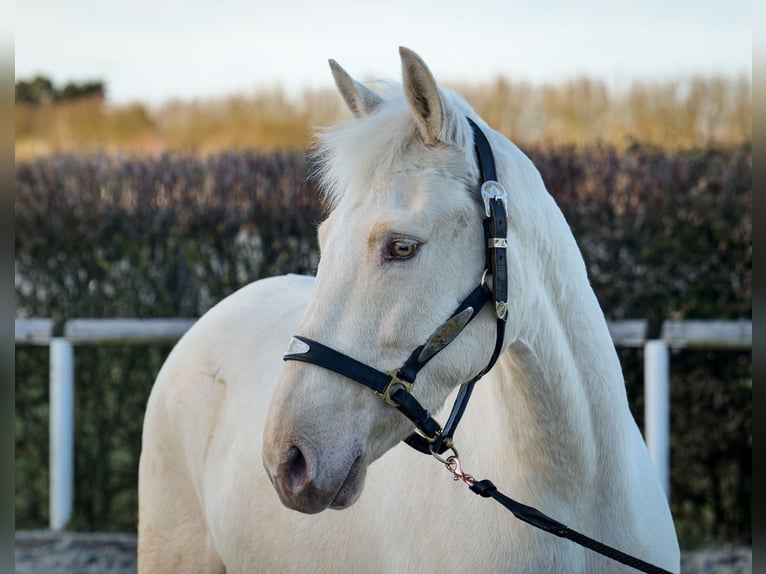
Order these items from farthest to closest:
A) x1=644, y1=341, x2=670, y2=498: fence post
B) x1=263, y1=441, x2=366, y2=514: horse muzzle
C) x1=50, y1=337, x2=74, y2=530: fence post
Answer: x1=50, y1=337, x2=74, y2=530: fence post < x1=644, y1=341, x2=670, y2=498: fence post < x1=263, y1=441, x2=366, y2=514: horse muzzle

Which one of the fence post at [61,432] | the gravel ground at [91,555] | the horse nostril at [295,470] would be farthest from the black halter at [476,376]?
the fence post at [61,432]

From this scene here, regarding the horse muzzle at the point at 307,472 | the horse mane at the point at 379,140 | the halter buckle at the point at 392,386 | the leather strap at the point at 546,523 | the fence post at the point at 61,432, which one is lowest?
the fence post at the point at 61,432

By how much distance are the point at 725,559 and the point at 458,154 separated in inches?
166

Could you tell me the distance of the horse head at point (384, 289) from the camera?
1.96 metres

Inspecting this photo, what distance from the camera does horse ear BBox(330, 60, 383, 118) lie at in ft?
7.67

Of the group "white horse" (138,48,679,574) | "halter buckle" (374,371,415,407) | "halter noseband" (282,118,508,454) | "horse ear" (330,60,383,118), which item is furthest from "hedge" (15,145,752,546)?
"halter buckle" (374,371,415,407)

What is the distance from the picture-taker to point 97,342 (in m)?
6.18

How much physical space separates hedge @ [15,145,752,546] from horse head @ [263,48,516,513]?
3.34 metres

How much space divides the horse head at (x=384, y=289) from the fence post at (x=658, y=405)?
11.4ft

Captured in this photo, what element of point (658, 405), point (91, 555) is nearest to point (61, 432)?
point (91, 555)

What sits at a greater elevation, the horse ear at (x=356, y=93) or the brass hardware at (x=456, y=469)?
the horse ear at (x=356, y=93)

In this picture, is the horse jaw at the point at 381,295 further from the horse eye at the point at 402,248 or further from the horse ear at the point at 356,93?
the horse ear at the point at 356,93

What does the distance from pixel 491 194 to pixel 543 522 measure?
868 millimetres

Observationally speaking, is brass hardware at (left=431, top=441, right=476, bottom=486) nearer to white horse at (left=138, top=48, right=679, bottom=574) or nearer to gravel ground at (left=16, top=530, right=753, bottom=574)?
white horse at (left=138, top=48, right=679, bottom=574)
